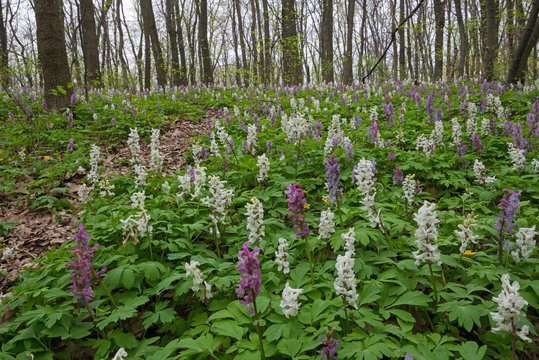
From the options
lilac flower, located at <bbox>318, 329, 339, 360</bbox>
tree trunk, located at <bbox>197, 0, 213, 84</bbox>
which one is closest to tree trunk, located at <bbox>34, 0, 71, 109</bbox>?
tree trunk, located at <bbox>197, 0, 213, 84</bbox>

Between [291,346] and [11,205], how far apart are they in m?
6.12

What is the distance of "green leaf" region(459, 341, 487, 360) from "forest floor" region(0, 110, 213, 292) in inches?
164

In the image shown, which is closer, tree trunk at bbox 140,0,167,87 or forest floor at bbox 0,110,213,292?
forest floor at bbox 0,110,213,292

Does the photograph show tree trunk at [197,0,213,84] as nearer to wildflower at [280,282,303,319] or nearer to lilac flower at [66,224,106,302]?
lilac flower at [66,224,106,302]

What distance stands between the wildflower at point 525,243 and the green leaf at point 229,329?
97.0 inches

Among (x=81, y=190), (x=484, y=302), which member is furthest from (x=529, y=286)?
(x=81, y=190)

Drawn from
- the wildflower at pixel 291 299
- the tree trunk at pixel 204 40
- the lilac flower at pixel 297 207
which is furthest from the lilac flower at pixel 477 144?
the tree trunk at pixel 204 40

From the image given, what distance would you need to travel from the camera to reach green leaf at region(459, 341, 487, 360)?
1.97 meters

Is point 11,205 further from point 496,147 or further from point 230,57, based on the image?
point 230,57

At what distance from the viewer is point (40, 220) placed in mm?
5156

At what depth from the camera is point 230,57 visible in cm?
4838

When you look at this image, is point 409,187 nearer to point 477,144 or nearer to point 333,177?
point 333,177

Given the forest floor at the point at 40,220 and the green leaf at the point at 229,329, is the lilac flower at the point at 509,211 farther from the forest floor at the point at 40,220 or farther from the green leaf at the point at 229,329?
the forest floor at the point at 40,220

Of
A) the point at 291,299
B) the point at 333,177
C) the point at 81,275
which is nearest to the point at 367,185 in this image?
the point at 333,177
